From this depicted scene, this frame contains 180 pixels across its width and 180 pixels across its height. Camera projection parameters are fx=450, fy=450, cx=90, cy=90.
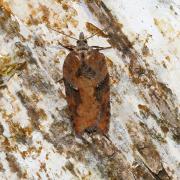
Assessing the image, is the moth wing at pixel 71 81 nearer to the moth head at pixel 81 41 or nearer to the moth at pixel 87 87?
the moth at pixel 87 87

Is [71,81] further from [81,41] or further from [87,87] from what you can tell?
[81,41]

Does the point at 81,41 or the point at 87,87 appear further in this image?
the point at 87,87

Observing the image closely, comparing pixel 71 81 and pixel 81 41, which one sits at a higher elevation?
pixel 81 41

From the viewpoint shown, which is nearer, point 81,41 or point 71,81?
point 81,41

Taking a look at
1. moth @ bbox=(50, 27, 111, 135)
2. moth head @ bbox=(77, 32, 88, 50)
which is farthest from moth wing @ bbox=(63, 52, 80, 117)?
moth head @ bbox=(77, 32, 88, 50)

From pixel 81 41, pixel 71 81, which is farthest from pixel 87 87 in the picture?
pixel 81 41

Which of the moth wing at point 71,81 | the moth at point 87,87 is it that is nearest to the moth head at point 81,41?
the moth at point 87,87

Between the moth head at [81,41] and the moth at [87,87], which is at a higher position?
the moth head at [81,41]

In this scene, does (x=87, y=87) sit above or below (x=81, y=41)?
below

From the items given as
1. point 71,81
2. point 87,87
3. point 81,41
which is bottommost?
point 87,87
